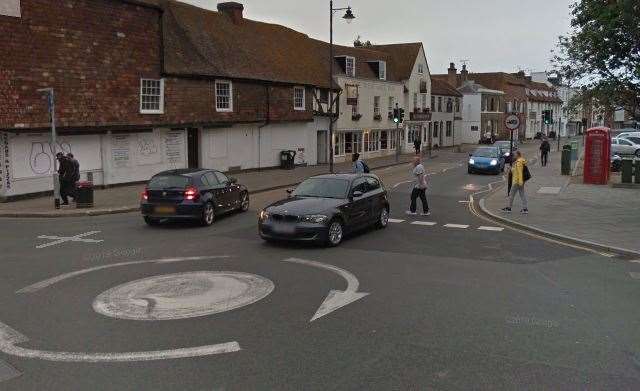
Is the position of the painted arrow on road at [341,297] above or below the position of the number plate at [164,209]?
below

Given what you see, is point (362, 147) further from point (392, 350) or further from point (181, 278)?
point (392, 350)

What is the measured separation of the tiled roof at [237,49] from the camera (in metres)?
28.2

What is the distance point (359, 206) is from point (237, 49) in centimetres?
2106

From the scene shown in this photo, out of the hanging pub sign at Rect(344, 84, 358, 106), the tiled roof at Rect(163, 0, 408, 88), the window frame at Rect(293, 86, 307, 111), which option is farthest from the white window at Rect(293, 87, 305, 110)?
the hanging pub sign at Rect(344, 84, 358, 106)

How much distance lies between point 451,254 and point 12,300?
7973 mm

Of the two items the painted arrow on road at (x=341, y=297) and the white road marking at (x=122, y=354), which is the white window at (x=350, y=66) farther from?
the white road marking at (x=122, y=354)

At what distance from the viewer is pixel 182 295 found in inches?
353

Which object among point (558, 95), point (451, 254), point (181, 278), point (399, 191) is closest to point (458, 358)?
point (181, 278)

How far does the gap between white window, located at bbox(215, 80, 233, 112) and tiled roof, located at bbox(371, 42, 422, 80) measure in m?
25.8

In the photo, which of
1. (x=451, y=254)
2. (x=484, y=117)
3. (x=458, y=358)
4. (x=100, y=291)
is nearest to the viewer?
(x=458, y=358)

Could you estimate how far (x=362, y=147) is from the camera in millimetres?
47438

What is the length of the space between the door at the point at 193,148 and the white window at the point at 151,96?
3.17 meters

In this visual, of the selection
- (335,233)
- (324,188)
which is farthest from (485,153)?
(335,233)

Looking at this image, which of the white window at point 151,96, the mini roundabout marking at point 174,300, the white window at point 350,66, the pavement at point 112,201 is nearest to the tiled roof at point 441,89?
the white window at point 350,66
